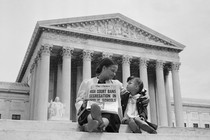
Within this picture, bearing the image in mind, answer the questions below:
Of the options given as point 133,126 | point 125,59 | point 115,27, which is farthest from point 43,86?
point 133,126

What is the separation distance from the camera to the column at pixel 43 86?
37000mm

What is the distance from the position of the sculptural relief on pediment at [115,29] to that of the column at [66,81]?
3.87 m

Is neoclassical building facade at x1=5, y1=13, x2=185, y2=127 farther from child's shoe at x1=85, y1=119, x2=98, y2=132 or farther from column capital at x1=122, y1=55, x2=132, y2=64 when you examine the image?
child's shoe at x1=85, y1=119, x2=98, y2=132

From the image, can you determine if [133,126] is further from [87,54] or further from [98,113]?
[87,54]

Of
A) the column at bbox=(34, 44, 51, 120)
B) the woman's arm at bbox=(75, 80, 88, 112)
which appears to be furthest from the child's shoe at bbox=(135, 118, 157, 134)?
the column at bbox=(34, 44, 51, 120)

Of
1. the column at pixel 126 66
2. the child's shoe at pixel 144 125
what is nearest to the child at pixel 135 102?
the child's shoe at pixel 144 125

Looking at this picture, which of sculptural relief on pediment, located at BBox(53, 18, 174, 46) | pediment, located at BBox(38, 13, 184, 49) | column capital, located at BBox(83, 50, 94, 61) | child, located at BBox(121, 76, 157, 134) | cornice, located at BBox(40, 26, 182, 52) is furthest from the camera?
sculptural relief on pediment, located at BBox(53, 18, 174, 46)

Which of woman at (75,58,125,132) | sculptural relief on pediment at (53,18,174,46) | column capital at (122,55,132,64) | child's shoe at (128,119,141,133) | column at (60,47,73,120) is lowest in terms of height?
child's shoe at (128,119,141,133)

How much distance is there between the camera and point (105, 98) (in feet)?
21.8

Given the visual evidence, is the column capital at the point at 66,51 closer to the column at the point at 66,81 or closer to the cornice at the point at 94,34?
the column at the point at 66,81

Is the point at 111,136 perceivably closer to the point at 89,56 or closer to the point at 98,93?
the point at 98,93

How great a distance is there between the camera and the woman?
6238mm

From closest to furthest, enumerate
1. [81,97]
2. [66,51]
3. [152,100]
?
[81,97] < [66,51] < [152,100]

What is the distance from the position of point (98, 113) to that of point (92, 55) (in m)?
36.9
